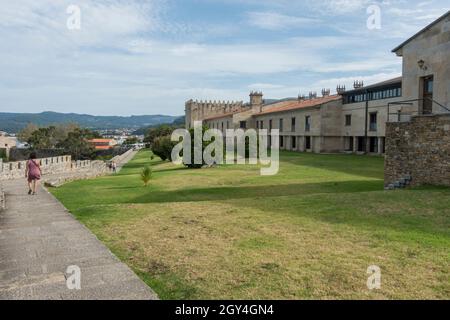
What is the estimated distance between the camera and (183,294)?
4508 millimetres

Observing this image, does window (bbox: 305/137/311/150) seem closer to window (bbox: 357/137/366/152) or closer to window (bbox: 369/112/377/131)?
window (bbox: 357/137/366/152)

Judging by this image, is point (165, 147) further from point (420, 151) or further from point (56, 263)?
point (56, 263)

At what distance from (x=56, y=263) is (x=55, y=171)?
90.1ft

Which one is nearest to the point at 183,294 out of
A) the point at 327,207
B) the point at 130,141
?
the point at 327,207

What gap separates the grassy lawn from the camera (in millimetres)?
4621

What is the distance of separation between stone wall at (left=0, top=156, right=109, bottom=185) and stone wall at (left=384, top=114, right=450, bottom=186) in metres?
16.1

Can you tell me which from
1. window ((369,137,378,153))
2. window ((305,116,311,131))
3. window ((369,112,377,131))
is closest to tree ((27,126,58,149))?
Answer: window ((305,116,311,131))

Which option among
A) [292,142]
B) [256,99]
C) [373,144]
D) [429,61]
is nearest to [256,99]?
[256,99]

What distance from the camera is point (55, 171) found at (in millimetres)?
30797

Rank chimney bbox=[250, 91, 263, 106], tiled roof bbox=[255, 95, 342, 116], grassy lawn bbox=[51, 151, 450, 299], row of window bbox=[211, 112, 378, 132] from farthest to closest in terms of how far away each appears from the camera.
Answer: chimney bbox=[250, 91, 263, 106]
tiled roof bbox=[255, 95, 342, 116]
row of window bbox=[211, 112, 378, 132]
grassy lawn bbox=[51, 151, 450, 299]

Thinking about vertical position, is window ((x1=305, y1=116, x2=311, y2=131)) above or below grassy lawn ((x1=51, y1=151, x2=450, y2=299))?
above

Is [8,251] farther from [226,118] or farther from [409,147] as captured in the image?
[226,118]

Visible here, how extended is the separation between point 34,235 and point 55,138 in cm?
9692
